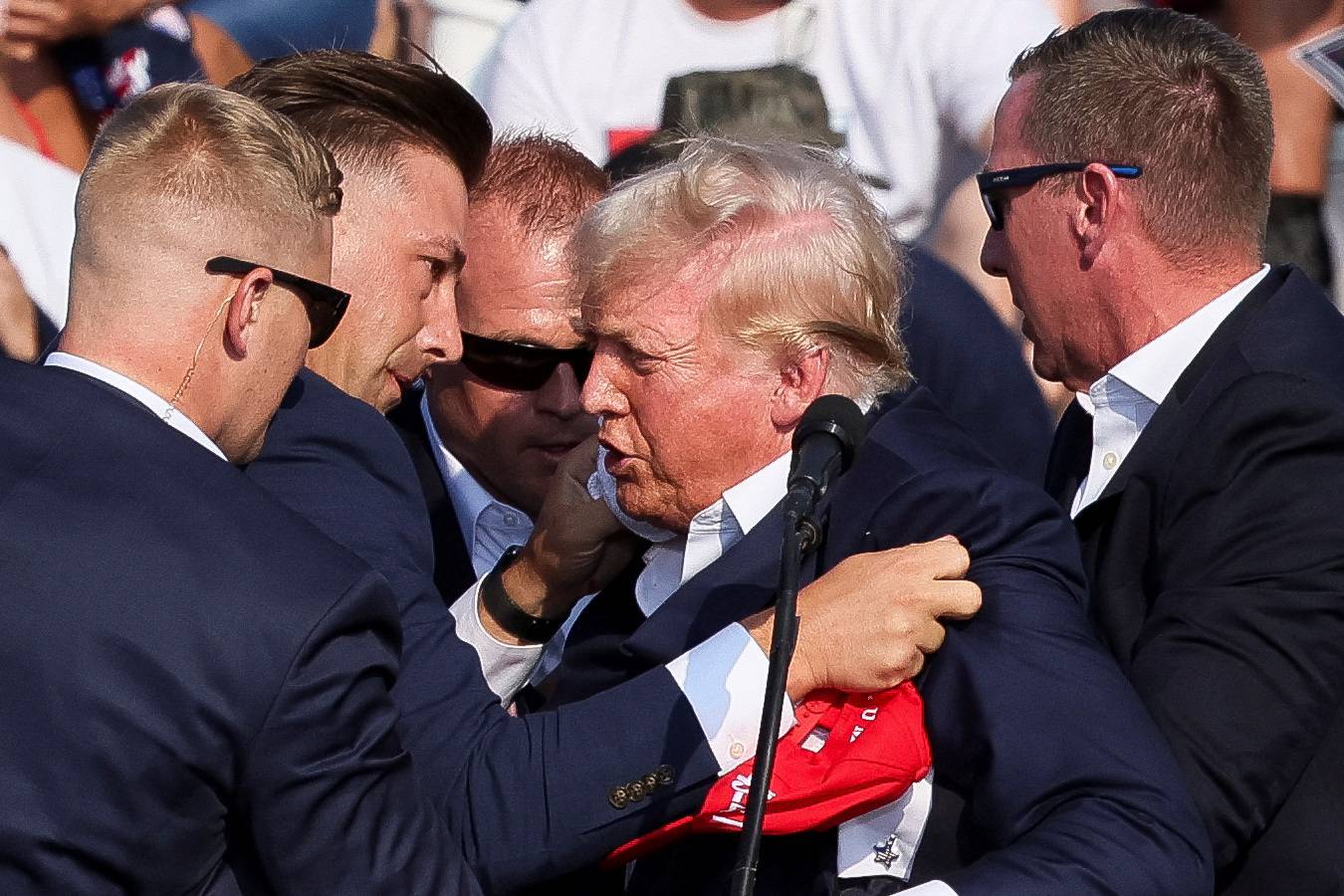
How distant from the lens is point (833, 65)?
448cm

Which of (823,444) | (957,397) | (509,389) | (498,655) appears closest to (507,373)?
(509,389)

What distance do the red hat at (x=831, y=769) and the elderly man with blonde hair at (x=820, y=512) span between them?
6 cm

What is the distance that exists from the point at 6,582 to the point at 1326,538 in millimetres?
1757

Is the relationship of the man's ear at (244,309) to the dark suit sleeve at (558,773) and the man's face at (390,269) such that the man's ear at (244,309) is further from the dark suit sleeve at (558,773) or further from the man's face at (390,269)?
the man's face at (390,269)

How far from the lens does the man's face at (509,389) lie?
382cm

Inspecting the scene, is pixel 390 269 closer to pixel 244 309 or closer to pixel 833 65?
pixel 244 309

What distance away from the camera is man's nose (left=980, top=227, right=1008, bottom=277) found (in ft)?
11.2

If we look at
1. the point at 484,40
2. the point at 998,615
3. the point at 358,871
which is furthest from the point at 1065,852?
the point at 484,40

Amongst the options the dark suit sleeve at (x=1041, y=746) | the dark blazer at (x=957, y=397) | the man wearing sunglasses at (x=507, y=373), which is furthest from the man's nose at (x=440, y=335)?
the dark suit sleeve at (x=1041, y=746)

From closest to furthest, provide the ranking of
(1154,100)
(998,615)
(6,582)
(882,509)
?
(6,582) < (998,615) < (882,509) < (1154,100)

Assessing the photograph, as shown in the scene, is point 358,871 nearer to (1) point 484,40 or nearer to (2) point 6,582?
(2) point 6,582

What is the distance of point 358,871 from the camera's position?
7.42 feet

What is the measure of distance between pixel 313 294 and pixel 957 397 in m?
1.75

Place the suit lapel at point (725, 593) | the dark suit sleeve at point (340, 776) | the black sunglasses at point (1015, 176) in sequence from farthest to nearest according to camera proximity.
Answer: the black sunglasses at point (1015, 176) → the suit lapel at point (725, 593) → the dark suit sleeve at point (340, 776)
